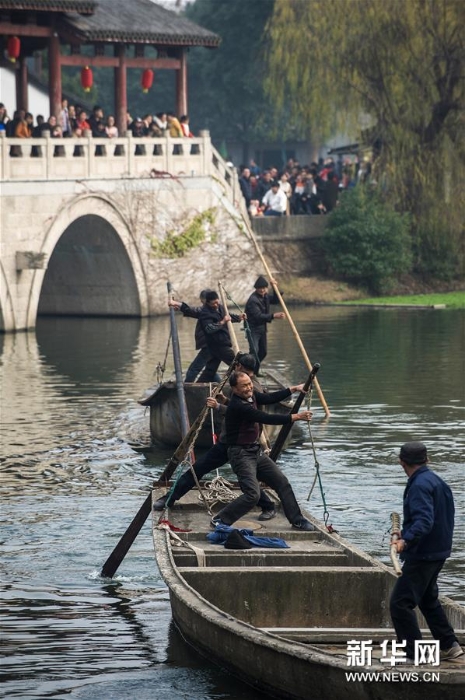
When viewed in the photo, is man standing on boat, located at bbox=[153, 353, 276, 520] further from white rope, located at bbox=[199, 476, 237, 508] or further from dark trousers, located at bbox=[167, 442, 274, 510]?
white rope, located at bbox=[199, 476, 237, 508]

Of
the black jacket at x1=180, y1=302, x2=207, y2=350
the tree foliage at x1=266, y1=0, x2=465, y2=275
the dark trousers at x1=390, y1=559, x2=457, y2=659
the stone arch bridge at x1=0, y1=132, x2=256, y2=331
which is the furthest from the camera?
the tree foliage at x1=266, y1=0, x2=465, y2=275

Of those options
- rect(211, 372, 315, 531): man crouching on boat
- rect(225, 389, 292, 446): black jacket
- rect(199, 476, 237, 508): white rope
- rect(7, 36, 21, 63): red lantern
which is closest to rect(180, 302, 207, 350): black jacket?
rect(199, 476, 237, 508): white rope

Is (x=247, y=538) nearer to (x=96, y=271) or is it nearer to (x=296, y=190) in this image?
(x=96, y=271)

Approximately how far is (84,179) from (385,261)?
32.5 ft

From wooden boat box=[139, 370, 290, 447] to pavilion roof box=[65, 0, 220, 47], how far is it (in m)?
18.0

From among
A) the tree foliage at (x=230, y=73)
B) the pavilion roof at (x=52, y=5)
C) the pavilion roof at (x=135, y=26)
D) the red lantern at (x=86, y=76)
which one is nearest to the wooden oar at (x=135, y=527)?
the pavilion roof at (x=52, y=5)

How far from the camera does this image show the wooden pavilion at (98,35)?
37.6 meters

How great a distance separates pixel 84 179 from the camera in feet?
125

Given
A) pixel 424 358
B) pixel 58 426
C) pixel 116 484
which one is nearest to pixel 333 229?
pixel 424 358

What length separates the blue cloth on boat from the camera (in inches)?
559

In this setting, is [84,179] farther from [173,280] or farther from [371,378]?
[371,378]

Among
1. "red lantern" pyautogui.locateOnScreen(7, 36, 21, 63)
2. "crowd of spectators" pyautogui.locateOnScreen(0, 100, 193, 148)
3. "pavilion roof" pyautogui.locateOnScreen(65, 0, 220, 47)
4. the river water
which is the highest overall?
"pavilion roof" pyautogui.locateOnScreen(65, 0, 220, 47)

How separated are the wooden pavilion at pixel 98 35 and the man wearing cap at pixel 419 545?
26143mm

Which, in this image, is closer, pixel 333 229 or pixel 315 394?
pixel 315 394
